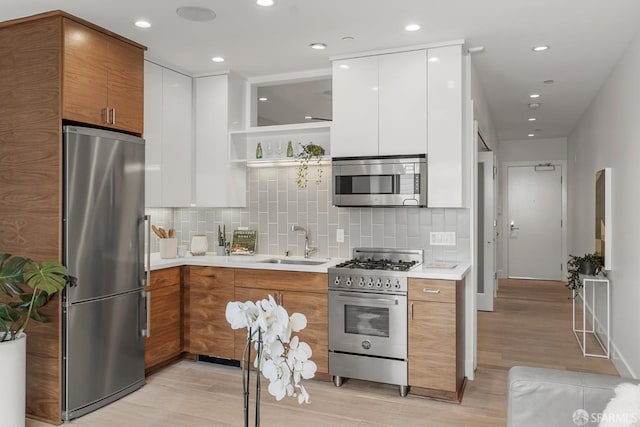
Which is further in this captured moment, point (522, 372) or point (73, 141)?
point (73, 141)

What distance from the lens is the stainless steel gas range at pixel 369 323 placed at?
3492 millimetres

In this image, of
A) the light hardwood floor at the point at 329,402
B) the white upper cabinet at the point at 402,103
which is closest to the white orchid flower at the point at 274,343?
the light hardwood floor at the point at 329,402

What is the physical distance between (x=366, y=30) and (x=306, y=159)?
1304mm

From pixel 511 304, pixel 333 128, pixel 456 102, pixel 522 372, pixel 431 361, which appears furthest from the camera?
pixel 511 304

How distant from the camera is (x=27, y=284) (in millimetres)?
2859

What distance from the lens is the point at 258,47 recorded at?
3.80 metres

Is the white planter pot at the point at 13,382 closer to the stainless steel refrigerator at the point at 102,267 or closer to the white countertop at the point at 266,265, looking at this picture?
the stainless steel refrigerator at the point at 102,267

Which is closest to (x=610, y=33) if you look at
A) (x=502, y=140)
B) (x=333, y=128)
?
(x=333, y=128)

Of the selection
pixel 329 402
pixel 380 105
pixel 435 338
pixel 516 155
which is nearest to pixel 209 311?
pixel 329 402

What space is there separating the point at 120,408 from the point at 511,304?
215 inches

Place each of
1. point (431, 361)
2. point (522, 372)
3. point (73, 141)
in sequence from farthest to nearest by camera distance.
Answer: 1. point (431, 361)
2. point (73, 141)
3. point (522, 372)

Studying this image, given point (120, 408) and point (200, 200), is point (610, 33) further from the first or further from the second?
point (120, 408)

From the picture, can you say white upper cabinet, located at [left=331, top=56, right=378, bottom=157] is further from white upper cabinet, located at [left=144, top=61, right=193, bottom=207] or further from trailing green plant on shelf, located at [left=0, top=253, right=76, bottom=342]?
trailing green plant on shelf, located at [left=0, top=253, right=76, bottom=342]

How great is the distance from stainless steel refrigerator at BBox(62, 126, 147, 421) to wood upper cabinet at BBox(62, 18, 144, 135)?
0.15 m
